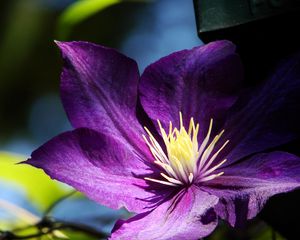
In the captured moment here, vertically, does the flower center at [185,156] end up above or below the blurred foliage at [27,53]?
above

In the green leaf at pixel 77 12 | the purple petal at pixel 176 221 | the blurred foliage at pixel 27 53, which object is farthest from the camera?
the blurred foliage at pixel 27 53

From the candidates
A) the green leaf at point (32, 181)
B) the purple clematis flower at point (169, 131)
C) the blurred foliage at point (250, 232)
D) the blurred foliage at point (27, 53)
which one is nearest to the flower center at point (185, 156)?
the purple clematis flower at point (169, 131)

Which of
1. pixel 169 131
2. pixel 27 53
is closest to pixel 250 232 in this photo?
pixel 169 131

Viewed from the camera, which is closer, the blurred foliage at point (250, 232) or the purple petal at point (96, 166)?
the purple petal at point (96, 166)

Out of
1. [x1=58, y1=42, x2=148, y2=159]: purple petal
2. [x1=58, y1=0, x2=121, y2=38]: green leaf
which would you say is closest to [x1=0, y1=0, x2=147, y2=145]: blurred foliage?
[x1=58, y1=0, x2=121, y2=38]: green leaf

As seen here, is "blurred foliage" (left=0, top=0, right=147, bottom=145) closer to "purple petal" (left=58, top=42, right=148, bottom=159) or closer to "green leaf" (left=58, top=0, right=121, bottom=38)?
"green leaf" (left=58, top=0, right=121, bottom=38)

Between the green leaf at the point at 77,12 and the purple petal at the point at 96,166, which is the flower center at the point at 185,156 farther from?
the green leaf at the point at 77,12

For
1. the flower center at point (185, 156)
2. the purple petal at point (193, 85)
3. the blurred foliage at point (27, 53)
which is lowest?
the blurred foliage at point (27, 53)
